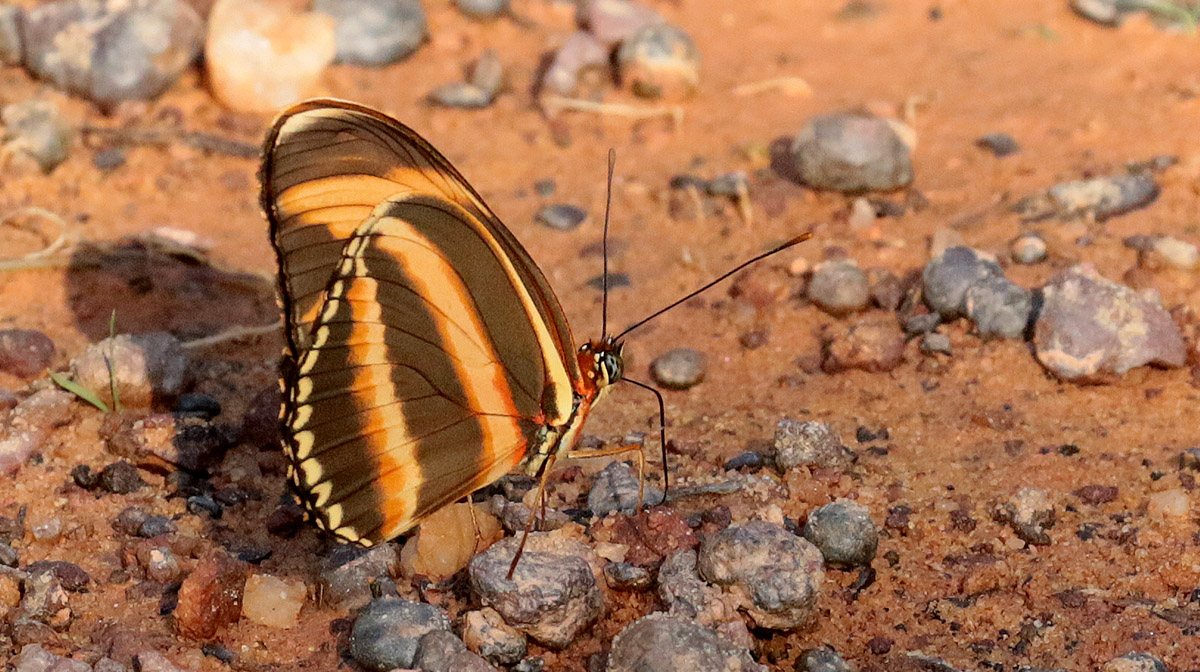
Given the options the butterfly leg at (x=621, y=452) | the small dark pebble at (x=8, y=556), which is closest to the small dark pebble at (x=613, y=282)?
the butterfly leg at (x=621, y=452)

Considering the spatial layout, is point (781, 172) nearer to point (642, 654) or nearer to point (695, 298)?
point (695, 298)

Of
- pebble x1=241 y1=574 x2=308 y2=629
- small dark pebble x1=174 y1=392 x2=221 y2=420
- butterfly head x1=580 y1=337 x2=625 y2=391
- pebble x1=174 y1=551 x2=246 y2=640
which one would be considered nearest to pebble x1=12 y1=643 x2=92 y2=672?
pebble x1=174 y1=551 x2=246 y2=640

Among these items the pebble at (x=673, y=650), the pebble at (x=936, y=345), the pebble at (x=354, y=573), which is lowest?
the pebble at (x=936, y=345)

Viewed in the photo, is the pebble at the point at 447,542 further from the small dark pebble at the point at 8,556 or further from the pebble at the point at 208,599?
the small dark pebble at the point at 8,556

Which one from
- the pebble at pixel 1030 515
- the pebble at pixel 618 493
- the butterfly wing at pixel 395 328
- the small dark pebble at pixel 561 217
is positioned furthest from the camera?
the small dark pebble at pixel 561 217

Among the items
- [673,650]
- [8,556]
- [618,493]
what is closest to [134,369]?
[8,556]

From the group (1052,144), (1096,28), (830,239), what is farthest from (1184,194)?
(1096,28)

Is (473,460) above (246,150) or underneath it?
underneath

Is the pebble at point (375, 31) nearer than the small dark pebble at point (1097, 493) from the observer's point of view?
No
